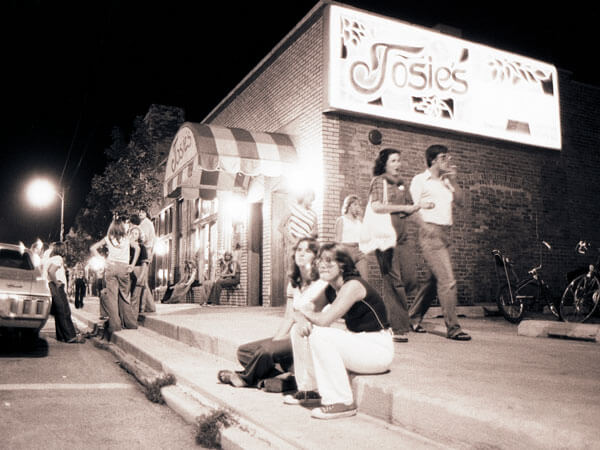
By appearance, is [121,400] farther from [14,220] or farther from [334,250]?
[14,220]

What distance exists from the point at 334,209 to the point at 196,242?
866 centimetres

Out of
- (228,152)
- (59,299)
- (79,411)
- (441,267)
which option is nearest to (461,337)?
(441,267)

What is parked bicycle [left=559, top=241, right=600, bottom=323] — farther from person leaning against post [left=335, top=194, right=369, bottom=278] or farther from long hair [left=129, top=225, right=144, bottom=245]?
long hair [left=129, top=225, right=144, bottom=245]

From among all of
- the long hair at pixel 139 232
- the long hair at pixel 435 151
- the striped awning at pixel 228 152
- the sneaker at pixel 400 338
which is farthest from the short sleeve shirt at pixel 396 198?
the long hair at pixel 139 232

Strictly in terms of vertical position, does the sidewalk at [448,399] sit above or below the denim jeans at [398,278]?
below

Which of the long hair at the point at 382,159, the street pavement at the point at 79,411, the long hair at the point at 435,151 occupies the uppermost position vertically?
the long hair at the point at 435,151

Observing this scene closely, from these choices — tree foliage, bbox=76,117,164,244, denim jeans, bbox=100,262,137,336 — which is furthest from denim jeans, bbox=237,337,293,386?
tree foliage, bbox=76,117,164,244

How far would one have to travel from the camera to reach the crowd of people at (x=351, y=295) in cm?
360

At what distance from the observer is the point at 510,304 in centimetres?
834

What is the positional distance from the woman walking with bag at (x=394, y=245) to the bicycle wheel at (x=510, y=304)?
3565 mm

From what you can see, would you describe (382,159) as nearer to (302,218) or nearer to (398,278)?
(398,278)

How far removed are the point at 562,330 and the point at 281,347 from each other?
342cm

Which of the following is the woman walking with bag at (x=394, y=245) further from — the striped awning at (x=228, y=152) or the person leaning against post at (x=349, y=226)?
the striped awning at (x=228, y=152)

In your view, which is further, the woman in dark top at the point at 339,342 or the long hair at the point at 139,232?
the long hair at the point at 139,232
